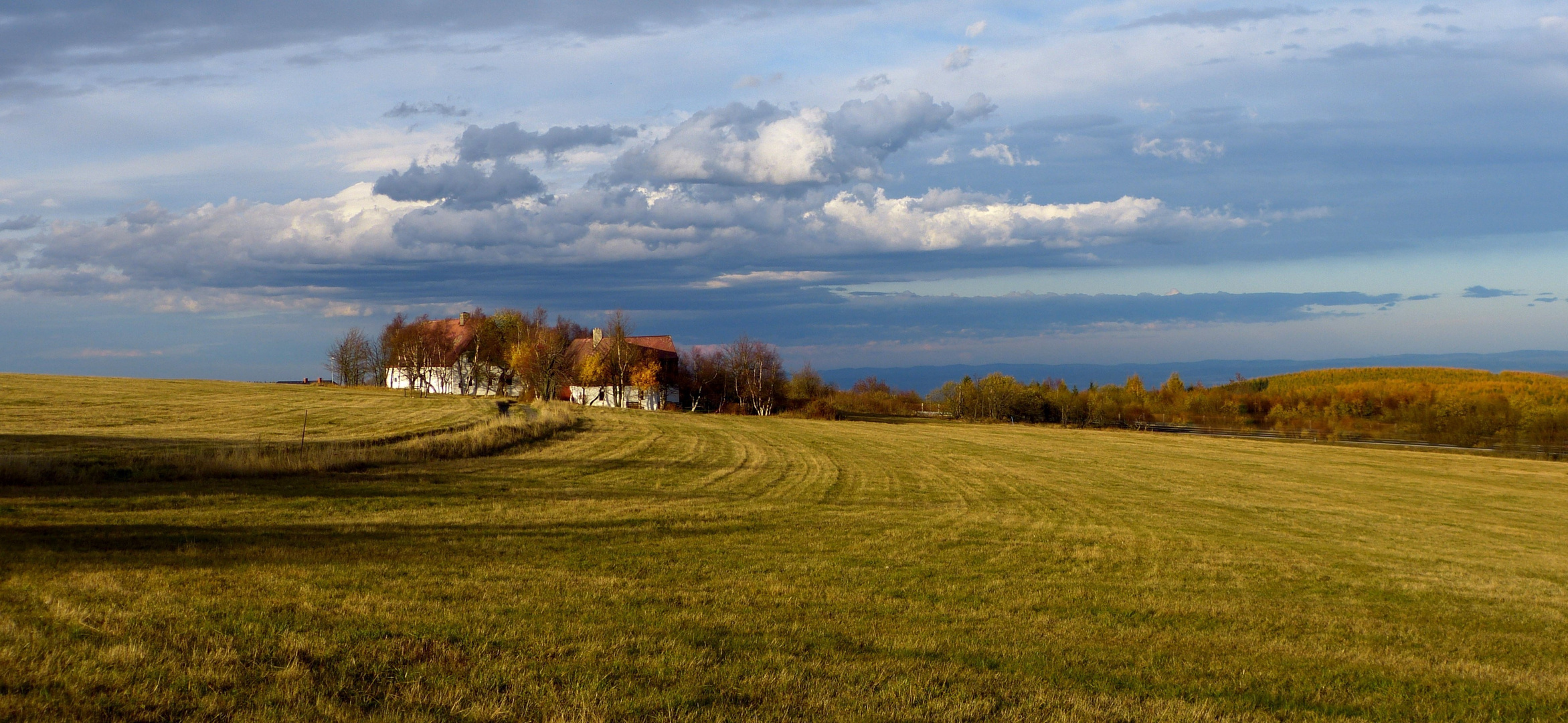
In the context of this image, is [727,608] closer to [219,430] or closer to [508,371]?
[219,430]

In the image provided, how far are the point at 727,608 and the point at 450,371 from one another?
11013 centimetres

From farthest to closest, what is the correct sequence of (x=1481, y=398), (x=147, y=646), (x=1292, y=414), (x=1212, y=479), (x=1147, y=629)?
(x=1292, y=414) < (x=1481, y=398) < (x=1212, y=479) < (x=1147, y=629) < (x=147, y=646)

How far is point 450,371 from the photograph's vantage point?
11262cm

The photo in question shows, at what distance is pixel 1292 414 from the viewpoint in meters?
115

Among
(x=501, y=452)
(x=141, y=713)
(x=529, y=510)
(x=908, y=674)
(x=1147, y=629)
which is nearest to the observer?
(x=141, y=713)

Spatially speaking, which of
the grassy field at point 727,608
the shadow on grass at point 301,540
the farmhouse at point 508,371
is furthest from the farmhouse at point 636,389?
the shadow on grass at point 301,540

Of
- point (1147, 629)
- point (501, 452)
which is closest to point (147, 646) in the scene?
point (1147, 629)

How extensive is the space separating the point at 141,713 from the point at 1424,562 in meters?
22.2

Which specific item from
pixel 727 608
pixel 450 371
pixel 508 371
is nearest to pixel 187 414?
pixel 727 608

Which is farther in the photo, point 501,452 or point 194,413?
point 194,413

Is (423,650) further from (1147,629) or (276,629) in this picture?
(1147,629)

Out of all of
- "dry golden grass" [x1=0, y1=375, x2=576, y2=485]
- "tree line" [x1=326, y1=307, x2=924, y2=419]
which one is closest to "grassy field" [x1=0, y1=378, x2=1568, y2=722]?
"dry golden grass" [x1=0, y1=375, x2=576, y2=485]

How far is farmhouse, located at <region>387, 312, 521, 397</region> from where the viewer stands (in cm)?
10531

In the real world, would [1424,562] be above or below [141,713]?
below
